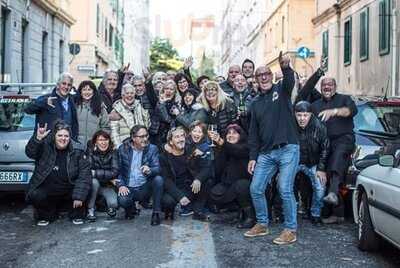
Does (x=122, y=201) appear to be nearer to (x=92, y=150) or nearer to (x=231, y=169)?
(x=92, y=150)

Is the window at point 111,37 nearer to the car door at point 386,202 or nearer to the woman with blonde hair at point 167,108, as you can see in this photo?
the woman with blonde hair at point 167,108

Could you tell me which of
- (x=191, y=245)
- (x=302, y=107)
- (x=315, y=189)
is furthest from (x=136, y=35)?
(x=191, y=245)

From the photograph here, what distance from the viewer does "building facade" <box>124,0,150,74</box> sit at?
206 feet

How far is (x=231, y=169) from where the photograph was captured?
8.41 meters

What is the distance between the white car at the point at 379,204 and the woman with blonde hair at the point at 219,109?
2.18 metres

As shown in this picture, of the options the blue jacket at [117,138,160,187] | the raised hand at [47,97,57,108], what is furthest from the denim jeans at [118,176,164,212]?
the raised hand at [47,97,57,108]

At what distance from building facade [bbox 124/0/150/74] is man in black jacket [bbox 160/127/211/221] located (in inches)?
1867

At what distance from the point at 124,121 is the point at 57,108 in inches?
38.0

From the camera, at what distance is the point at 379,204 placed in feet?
20.6

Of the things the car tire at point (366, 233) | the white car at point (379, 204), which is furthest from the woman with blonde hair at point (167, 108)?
the car tire at point (366, 233)

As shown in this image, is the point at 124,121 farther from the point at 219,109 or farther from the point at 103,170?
the point at 219,109

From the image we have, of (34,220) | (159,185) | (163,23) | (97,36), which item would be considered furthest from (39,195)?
(163,23)

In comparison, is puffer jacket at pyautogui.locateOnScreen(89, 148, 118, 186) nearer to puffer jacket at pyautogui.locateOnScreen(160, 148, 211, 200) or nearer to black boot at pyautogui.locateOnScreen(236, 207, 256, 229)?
puffer jacket at pyautogui.locateOnScreen(160, 148, 211, 200)

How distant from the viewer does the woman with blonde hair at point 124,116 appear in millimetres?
9297
